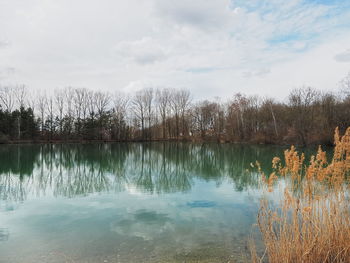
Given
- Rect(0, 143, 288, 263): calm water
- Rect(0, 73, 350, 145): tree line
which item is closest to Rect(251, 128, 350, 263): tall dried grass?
Rect(0, 143, 288, 263): calm water

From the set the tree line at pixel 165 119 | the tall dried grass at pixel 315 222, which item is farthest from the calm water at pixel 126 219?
the tree line at pixel 165 119

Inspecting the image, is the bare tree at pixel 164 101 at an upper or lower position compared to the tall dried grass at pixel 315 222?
upper

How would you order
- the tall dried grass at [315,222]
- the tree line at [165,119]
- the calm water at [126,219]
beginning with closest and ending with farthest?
1. the tall dried grass at [315,222]
2. the calm water at [126,219]
3. the tree line at [165,119]

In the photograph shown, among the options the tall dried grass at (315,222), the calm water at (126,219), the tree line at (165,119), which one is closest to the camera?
the tall dried grass at (315,222)

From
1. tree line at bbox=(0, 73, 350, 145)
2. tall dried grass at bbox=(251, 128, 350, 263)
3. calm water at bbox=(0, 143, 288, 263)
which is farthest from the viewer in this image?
tree line at bbox=(0, 73, 350, 145)

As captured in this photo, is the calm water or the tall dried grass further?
the calm water

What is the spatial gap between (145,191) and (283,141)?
1221 inches

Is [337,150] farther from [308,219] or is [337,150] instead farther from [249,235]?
[249,235]

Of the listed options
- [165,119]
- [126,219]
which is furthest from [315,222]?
[165,119]

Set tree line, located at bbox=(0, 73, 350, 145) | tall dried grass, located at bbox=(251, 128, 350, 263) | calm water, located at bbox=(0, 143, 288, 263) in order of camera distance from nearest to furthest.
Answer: tall dried grass, located at bbox=(251, 128, 350, 263) < calm water, located at bbox=(0, 143, 288, 263) < tree line, located at bbox=(0, 73, 350, 145)

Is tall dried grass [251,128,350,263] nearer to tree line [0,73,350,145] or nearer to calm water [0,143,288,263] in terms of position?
calm water [0,143,288,263]

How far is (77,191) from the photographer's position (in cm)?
1034

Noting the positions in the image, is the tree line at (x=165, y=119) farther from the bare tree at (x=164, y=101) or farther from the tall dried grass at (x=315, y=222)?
the tall dried grass at (x=315, y=222)

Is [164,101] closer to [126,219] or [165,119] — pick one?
[165,119]
